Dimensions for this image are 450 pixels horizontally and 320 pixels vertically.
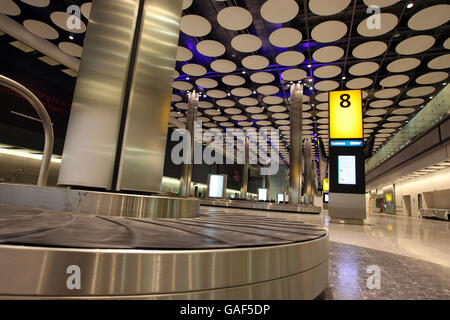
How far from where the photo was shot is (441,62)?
11.8 m

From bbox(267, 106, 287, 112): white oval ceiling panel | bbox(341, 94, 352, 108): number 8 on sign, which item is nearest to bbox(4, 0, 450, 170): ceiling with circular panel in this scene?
bbox(267, 106, 287, 112): white oval ceiling panel

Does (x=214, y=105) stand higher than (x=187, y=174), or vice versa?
(x=214, y=105)

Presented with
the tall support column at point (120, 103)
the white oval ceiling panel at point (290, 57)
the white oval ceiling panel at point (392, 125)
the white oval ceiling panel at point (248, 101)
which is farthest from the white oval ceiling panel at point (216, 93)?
the white oval ceiling panel at point (392, 125)

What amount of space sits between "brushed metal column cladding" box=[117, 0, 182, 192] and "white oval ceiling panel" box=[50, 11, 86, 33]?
10420mm

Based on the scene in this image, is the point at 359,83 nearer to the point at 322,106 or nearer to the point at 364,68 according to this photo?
the point at 364,68

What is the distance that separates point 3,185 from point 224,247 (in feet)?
8.06

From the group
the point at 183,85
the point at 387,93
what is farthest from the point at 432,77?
the point at 183,85

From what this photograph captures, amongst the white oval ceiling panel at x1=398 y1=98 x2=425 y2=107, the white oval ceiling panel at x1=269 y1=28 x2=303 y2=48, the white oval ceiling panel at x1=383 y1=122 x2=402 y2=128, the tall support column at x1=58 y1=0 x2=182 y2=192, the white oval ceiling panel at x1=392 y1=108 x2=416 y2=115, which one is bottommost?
the tall support column at x1=58 y1=0 x2=182 y2=192

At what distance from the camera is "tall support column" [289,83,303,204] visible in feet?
52.0

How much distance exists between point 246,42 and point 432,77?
34.1 feet

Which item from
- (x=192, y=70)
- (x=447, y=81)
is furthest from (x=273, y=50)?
(x=447, y=81)

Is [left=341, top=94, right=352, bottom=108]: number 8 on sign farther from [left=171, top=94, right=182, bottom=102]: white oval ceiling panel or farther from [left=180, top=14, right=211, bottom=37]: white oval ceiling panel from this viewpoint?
[left=171, top=94, right=182, bottom=102]: white oval ceiling panel

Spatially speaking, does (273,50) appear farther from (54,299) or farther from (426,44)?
(54,299)

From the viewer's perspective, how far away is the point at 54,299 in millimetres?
771
